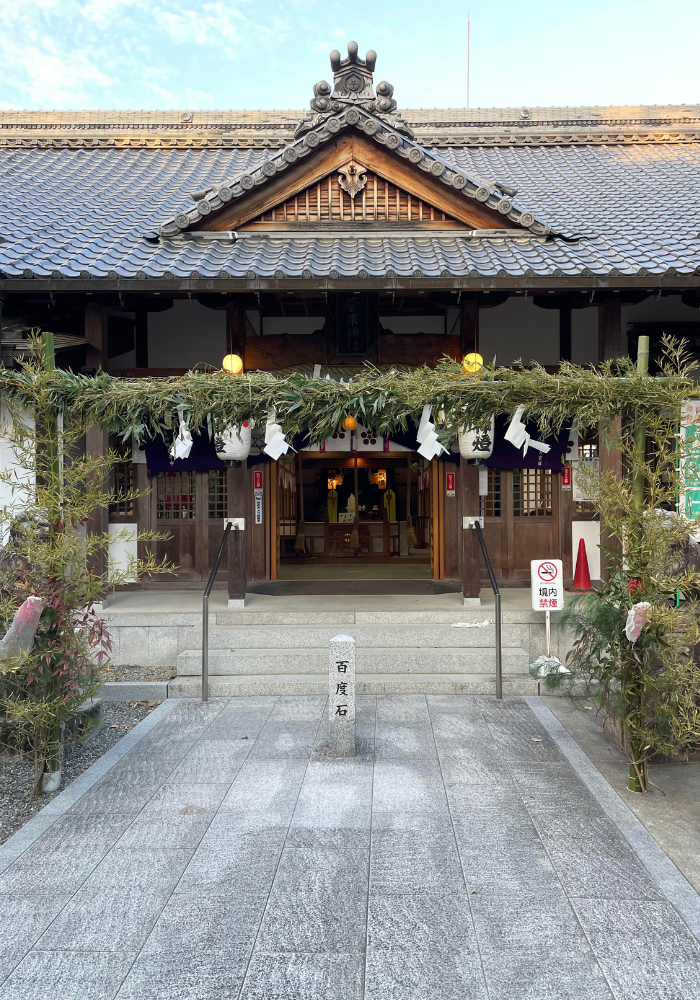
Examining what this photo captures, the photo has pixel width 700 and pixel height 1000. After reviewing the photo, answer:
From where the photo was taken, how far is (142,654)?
26.1 ft

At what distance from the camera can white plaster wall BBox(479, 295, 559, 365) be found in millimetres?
10203

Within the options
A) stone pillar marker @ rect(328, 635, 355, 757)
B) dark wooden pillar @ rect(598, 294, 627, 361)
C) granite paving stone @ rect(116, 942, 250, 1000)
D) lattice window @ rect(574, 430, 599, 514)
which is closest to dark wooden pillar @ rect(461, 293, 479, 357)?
dark wooden pillar @ rect(598, 294, 627, 361)

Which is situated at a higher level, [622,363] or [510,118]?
[510,118]

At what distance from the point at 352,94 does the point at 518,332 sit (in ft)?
14.2

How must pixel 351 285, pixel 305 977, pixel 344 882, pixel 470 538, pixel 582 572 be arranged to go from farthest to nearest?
pixel 582 572 → pixel 470 538 → pixel 351 285 → pixel 344 882 → pixel 305 977

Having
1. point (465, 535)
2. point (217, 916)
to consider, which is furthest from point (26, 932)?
point (465, 535)

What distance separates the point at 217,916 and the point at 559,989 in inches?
70.3

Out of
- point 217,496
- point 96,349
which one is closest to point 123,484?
point 217,496

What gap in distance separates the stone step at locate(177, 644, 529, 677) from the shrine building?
129cm

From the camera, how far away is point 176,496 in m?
10.3

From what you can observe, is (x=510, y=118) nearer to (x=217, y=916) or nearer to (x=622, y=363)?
(x=622, y=363)

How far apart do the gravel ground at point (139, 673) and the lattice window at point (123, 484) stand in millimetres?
3046

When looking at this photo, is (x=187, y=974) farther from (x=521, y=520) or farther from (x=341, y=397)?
(x=521, y=520)

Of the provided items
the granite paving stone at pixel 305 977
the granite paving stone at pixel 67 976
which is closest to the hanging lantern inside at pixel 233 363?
the granite paving stone at pixel 67 976
